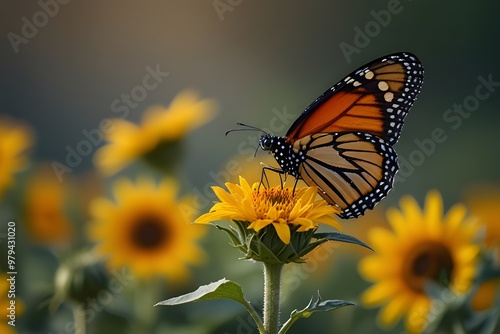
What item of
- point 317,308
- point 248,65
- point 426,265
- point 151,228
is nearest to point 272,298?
point 317,308

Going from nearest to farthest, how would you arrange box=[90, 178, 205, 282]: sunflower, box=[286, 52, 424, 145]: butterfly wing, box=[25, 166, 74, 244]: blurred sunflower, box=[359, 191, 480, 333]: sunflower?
box=[286, 52, 424, 145]: butterfly wing, box=[359, 191, 480, 333]: sunflower, box=[90, 178, 205, 282]: sunflower, box=[25, 166, 74, 244]: blurred sunflower

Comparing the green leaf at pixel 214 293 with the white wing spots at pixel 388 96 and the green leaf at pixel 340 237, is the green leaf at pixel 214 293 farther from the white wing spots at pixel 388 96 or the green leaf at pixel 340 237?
the white wing spots at pixel 388 96

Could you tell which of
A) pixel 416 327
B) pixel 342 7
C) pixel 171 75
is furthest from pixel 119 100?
pixel 416 327

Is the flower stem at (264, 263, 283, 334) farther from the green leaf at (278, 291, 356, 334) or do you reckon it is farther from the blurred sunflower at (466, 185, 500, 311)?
the blurred sunflower at (466, 185, 500, 311)

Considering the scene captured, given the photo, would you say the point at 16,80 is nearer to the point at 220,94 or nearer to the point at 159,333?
the point at 220,94

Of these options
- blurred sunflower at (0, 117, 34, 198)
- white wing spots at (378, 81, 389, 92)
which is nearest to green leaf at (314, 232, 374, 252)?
white wing spots at (378, 81, 389, 92)

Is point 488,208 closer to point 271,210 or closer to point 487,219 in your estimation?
point 487,219
